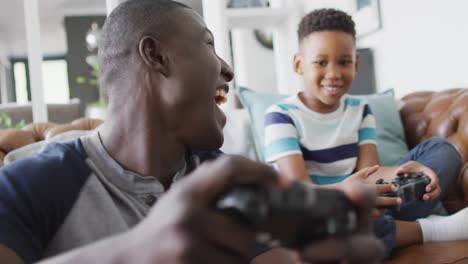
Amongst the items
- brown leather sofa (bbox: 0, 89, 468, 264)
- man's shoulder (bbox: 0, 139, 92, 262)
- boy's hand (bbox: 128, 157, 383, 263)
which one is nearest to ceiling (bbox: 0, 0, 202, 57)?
brown leather sofa (bbox: 0, 89, 468, 264)

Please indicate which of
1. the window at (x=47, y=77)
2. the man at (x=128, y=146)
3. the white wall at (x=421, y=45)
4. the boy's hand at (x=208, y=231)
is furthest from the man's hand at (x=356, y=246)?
the window at (x=47, y=77)

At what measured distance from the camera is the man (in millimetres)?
666

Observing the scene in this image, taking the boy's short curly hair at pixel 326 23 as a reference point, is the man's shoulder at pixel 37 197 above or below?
below

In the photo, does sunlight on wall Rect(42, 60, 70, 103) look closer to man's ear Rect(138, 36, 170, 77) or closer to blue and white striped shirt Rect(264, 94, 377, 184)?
blue and white striped shirt Rect(264, 94, 377, 184)

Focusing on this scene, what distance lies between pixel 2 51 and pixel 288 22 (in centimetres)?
792

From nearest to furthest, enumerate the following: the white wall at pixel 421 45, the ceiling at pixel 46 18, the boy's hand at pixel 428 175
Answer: the boy's hand at pixel 428 175, the white wall at pixel 421 45, the ceiling at pixel 46 18

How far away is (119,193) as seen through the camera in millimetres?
745

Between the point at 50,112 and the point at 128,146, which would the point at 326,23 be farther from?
the point at 50,112

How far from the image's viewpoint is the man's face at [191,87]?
78 centimetres

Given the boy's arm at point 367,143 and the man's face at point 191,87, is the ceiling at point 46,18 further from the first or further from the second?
the man's face at point 191,87

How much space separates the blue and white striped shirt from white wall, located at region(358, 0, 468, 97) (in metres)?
0.57

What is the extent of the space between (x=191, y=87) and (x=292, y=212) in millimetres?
470

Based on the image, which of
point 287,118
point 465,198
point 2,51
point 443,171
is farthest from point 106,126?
point 2,51

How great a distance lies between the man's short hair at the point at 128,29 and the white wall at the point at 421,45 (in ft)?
4.75
